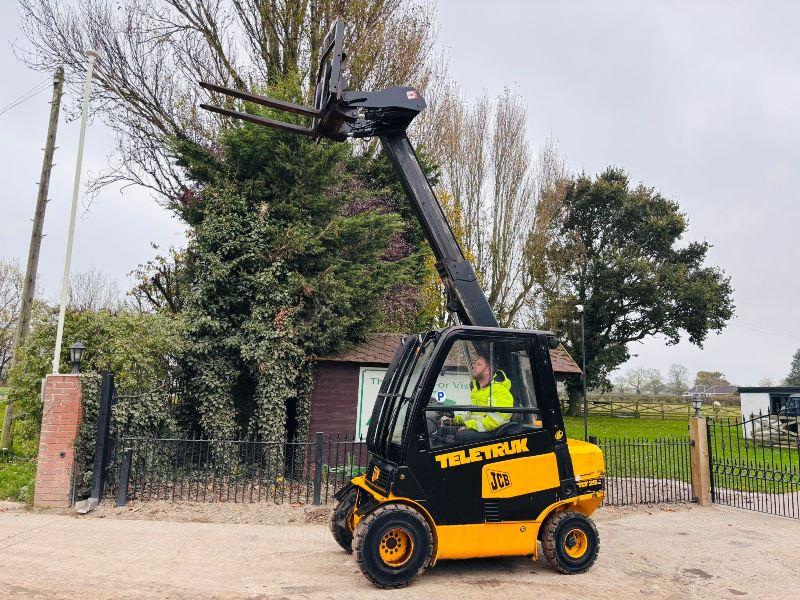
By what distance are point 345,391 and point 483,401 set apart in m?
6.03

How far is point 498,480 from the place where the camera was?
5914mm

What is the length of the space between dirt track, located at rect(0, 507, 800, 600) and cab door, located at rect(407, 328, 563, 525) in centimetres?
83

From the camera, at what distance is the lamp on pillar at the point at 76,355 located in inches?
345

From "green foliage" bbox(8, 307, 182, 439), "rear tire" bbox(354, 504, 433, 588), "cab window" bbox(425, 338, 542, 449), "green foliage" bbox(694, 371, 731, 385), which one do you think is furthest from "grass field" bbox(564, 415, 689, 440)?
"green foliage" bbox(694, 371, 731, 385)

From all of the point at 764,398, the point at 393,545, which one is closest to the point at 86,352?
the point at 393,545

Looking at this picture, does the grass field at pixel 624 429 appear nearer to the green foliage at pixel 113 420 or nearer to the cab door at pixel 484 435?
the green foliage at pixel 113 420

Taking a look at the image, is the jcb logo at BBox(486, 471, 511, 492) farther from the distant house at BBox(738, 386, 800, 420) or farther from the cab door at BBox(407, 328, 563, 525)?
the distant house at BBox(738, 386, 800, 420)

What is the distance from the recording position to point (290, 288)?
1109 centimetres

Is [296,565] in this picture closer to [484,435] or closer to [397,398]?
[397,398]

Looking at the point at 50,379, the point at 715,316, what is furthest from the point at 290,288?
the point at 715,316

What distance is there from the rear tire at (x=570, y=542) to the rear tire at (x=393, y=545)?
1334 millimetres

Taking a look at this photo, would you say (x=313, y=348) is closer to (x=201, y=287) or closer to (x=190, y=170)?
(x=201, y=287)

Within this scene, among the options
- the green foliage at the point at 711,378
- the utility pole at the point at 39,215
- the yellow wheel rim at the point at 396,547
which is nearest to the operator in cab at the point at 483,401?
the yellow wheel rim at the point at 396,547

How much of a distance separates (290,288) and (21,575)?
20.7 feet
